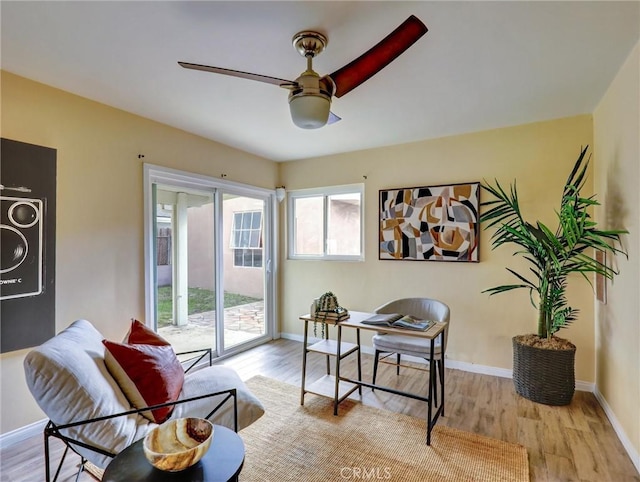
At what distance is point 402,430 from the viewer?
93.6 inches

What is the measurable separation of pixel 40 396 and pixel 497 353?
3574 millimetres

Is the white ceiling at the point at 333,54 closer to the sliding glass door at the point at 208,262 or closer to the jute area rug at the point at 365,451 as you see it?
the sliding glass door at the point at 208,262

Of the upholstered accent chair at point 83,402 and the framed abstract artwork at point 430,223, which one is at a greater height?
the framed abstract artwork at point 430,223

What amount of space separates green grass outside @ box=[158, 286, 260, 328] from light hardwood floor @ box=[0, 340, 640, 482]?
2.26ft

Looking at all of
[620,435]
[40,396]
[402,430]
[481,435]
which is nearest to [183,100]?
[40,396]

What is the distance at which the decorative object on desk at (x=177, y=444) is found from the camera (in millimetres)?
1120

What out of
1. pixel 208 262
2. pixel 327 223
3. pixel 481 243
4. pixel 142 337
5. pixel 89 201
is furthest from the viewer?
pixel 327 223

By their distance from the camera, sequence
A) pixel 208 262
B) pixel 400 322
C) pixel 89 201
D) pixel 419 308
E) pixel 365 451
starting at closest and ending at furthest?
pixel 365 451 → pixel 400 322 → pixel 89 201 → pixel 419 308 → pixel 208 262

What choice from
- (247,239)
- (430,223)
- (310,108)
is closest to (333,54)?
(310,108)

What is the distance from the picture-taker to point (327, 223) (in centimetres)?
446

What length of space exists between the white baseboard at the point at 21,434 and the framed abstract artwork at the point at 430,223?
11.0ft

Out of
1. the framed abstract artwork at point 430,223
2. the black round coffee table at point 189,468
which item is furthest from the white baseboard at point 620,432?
the black round coffee table at point 189,468

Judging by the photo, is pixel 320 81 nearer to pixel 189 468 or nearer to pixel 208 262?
pixel 189 468

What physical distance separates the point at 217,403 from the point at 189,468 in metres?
0.63
